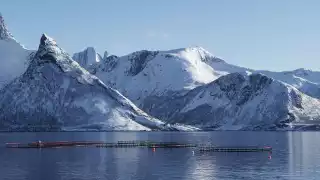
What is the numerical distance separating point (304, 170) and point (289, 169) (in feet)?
16.3

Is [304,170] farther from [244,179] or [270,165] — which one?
[244,179]

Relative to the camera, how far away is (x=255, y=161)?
196125 millimetres

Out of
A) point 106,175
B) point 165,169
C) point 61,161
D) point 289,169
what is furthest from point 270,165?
point 61,161

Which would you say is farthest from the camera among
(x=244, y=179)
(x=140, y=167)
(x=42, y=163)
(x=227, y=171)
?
(x=42, y=163)

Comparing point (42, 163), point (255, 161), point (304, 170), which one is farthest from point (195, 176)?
point (42, 163)

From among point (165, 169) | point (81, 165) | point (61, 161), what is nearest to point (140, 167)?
point (165, 169)

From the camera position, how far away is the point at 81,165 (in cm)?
18038

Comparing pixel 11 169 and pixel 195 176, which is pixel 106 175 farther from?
pixel 11 169

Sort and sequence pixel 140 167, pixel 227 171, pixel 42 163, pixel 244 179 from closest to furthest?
pixel 244 179 < pixel 227 171 < pixel 140 167 < pixel 42 163

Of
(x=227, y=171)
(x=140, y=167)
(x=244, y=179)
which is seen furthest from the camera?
(x=140, y=167)

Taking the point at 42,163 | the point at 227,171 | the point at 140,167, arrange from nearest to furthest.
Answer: the point at 227,171 → the point at 140,167 → the point at 42,163

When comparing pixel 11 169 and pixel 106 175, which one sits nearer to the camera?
pixel 106 175

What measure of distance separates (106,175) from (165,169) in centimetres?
2353

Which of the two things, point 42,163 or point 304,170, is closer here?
point 304,170
